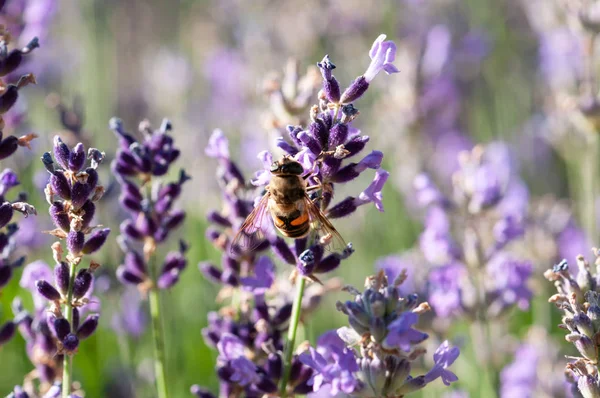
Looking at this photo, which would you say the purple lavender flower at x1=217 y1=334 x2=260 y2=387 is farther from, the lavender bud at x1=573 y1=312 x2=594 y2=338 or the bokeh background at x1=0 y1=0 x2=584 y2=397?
the bokeh background at x1=0 y1=0 x2=584 y2=397

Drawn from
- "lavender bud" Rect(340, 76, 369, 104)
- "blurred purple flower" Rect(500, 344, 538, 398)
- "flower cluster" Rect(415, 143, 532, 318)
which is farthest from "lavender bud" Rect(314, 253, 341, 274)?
"blurred purple flower" Rect(500, 344, 538, 398)

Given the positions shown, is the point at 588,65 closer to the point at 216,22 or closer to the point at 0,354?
the point at 0,354

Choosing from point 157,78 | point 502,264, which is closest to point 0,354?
point 502,264

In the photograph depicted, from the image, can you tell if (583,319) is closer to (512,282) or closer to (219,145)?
(219,145)

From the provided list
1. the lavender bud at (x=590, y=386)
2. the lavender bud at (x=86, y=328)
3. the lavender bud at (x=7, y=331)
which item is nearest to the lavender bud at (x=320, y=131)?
the lavender bud at (x=86, y=328)

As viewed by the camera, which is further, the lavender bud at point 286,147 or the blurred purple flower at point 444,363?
the lavender bud at point 286,147

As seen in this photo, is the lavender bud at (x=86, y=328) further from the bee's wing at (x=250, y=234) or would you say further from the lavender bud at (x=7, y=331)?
Result: the bee's wing at (x=250, y=234)
